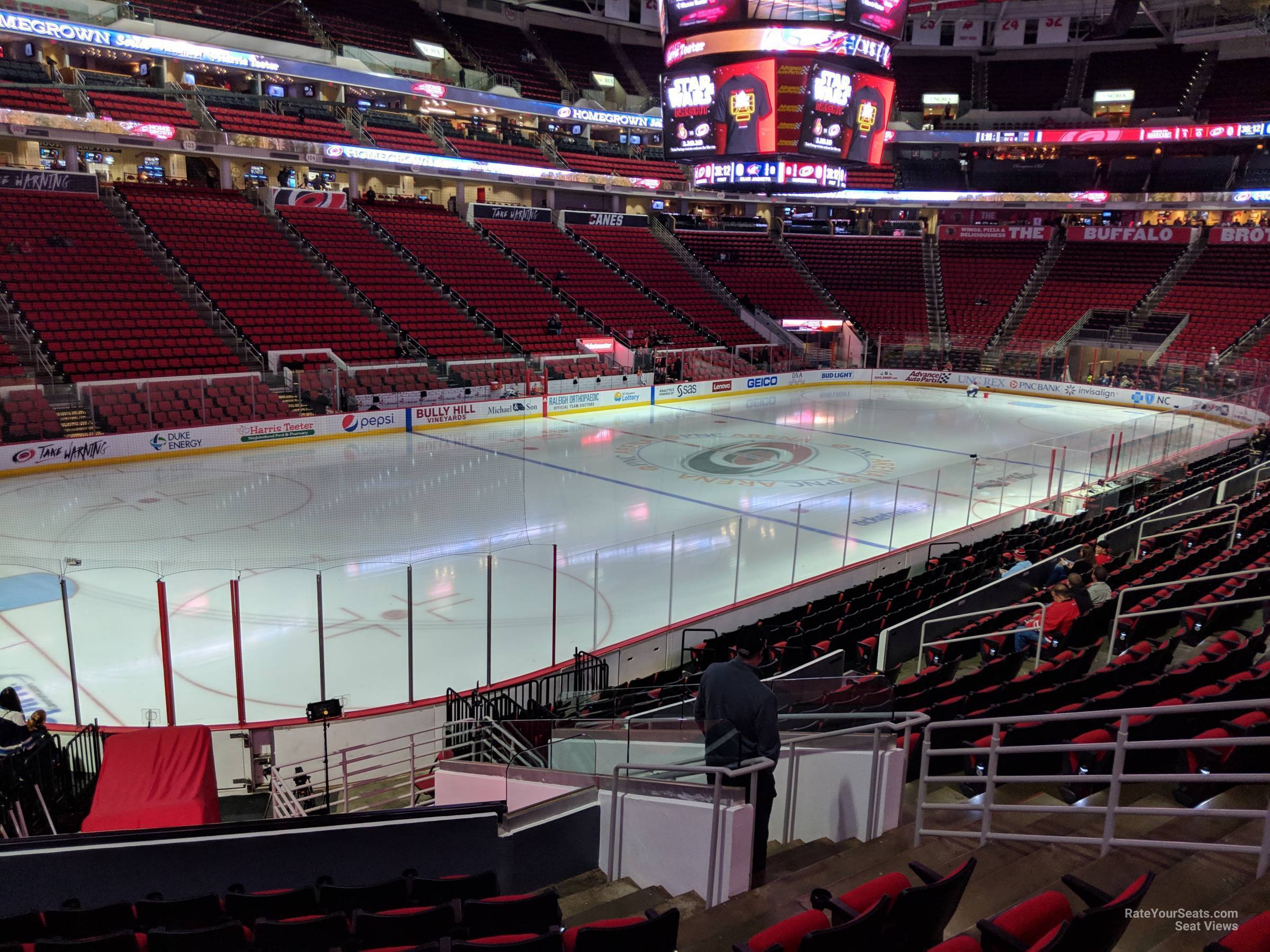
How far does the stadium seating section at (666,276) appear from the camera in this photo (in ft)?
114

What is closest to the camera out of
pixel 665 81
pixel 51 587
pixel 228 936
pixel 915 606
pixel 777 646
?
pixel 228 936

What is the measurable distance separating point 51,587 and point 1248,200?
133 ft

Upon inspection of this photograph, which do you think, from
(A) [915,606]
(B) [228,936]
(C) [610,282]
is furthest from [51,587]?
(C) [610,282]

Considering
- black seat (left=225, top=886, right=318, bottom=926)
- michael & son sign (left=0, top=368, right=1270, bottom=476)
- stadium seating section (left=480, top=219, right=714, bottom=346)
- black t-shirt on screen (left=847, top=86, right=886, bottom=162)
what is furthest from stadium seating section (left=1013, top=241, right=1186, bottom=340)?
black seat (left=225, top=886, right=318, bottom=926)

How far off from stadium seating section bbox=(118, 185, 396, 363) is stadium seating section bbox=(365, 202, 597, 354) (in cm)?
431

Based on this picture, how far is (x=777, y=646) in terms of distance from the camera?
28.5 feet

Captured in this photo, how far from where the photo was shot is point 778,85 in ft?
58.1

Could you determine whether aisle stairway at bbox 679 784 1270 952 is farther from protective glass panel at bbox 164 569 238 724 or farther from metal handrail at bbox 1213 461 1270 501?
metal handrail at bbox 1213 461 1270 501

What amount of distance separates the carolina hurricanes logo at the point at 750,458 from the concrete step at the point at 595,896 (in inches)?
542

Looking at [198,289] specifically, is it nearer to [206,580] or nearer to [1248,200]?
[206,580]

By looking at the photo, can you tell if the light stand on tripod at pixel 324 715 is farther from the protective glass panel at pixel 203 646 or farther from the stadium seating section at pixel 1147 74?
the stadium seating section at pixel 1147 74

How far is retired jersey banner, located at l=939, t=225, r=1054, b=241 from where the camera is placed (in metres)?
41.6

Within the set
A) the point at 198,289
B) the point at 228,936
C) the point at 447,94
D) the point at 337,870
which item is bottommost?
the point at 337,870

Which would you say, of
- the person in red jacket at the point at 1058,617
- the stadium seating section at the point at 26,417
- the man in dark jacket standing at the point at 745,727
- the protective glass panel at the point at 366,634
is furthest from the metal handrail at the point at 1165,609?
the stadium seating section at the point at 26,417
